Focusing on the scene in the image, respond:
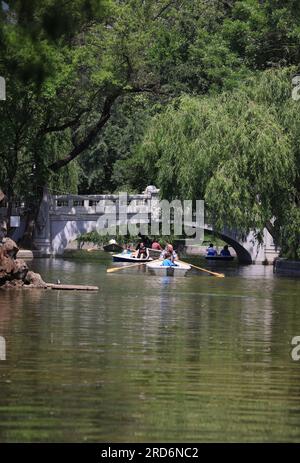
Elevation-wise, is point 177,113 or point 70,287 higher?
point 177,113

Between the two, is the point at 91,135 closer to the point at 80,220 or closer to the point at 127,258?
the point at 80,220

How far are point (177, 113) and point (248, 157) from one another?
6.11m

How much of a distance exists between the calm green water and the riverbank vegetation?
1120cm

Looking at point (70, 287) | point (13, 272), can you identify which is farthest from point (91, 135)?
point (13, 272)

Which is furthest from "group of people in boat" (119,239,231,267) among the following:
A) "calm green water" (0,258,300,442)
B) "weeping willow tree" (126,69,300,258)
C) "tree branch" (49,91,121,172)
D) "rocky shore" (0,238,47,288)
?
"calm green water" (0,258,300,442)

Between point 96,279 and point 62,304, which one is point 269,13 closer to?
point 96,279

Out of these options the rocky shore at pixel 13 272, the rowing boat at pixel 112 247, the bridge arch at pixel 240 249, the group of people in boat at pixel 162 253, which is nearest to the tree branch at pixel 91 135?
the group of people in boat at pixel 162 253

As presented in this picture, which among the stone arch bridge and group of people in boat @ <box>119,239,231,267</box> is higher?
the stone arch bridge

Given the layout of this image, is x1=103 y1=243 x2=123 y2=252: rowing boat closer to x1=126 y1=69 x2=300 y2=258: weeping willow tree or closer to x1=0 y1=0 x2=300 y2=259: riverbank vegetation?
x1=0 y1=0 x2=300 y2=259: riverbank vegetation

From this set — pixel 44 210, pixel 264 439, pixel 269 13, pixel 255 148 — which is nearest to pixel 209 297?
pixel 255 148

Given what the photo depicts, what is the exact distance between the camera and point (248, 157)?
39.3 m

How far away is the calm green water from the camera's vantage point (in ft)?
35.5

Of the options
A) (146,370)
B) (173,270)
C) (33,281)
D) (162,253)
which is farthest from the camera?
(162,253)

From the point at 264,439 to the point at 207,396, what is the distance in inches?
82.5
